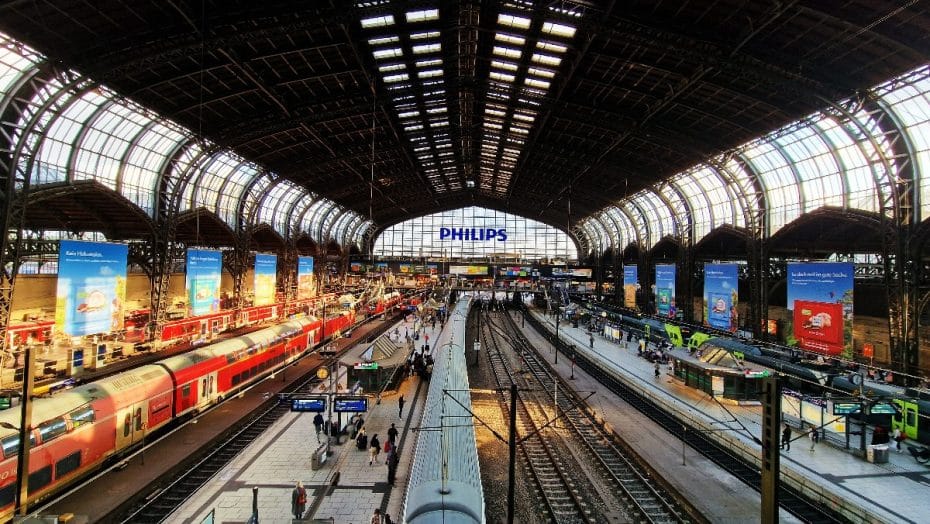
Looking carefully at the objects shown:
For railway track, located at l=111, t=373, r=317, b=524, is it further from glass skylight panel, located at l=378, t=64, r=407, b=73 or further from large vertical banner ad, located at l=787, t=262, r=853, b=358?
large vertical banner ad, located at l=787, t=262, r=853, b=358

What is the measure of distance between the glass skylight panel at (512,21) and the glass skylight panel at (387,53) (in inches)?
235

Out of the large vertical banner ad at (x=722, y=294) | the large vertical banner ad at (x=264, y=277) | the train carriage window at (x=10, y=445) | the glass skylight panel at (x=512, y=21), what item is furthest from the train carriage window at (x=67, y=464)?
the large vertical banner ad at (x=722, y=294)

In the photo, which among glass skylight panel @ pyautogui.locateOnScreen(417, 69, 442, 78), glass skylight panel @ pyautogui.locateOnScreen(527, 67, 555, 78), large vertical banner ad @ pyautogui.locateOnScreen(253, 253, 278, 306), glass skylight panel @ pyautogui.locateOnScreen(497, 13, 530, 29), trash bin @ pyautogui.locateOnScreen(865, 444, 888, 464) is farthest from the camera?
large vertical banner ad @ pyautogui.locateOnScreen(253, 253, 278, 306)

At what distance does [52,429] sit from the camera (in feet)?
38.6

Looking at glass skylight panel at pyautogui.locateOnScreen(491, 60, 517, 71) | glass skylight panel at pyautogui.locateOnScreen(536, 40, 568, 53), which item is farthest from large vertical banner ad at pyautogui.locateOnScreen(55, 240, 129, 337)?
glass skylight panel at pyautogui.locateOnScreen(536, 40, 568, 53)

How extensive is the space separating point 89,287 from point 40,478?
14.7 metres

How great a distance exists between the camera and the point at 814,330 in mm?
26375

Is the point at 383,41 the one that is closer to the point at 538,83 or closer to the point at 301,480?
the point at 538,83

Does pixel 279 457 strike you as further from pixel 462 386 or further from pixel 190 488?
pixel 462 386

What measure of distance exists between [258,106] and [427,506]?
2867cm

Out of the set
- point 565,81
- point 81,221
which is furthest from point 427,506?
point 81,221

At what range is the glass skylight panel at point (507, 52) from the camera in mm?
26744

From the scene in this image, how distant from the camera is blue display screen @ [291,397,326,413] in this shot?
49.7 feet

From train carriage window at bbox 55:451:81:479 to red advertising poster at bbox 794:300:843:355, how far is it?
109 ft
